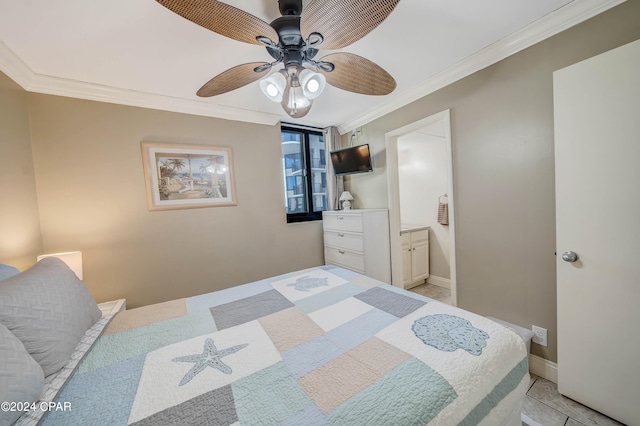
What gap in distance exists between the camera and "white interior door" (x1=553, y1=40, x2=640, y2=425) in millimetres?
1206

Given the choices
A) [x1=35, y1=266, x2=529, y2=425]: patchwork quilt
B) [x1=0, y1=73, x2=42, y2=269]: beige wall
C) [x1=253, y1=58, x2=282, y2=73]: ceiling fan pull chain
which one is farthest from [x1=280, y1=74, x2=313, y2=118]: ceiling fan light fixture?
[x1=0, y1=73, x2=42, y2=269]: beige wall

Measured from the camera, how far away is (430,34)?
4.99 ft

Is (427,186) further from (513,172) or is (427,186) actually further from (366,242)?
(513,172)

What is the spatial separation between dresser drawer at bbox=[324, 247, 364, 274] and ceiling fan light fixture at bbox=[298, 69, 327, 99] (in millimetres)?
1900

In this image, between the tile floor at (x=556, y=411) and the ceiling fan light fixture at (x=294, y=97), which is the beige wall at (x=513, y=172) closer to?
the tile floor at (x=556, y=411)

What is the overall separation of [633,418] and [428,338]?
57.4 inches

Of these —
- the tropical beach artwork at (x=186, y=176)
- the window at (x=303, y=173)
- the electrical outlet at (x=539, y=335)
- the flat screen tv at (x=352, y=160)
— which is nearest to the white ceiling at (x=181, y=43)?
the tropical beach artwork at (x=186, y=176)

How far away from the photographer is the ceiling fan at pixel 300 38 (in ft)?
2.94

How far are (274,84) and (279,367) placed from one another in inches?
56.2

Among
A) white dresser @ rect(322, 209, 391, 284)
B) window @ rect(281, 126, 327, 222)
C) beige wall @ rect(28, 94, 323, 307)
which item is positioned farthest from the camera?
window @ rect(281, 126, 327, 222)

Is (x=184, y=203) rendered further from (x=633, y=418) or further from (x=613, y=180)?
(x=633, y=418)

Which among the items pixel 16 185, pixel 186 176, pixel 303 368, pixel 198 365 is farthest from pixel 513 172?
pixel 16 185

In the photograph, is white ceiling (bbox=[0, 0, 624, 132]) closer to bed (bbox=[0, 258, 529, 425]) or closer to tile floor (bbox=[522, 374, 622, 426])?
bed (bbox=[0, 258, 529, 425])

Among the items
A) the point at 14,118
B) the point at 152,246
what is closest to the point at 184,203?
the point at 152,246
